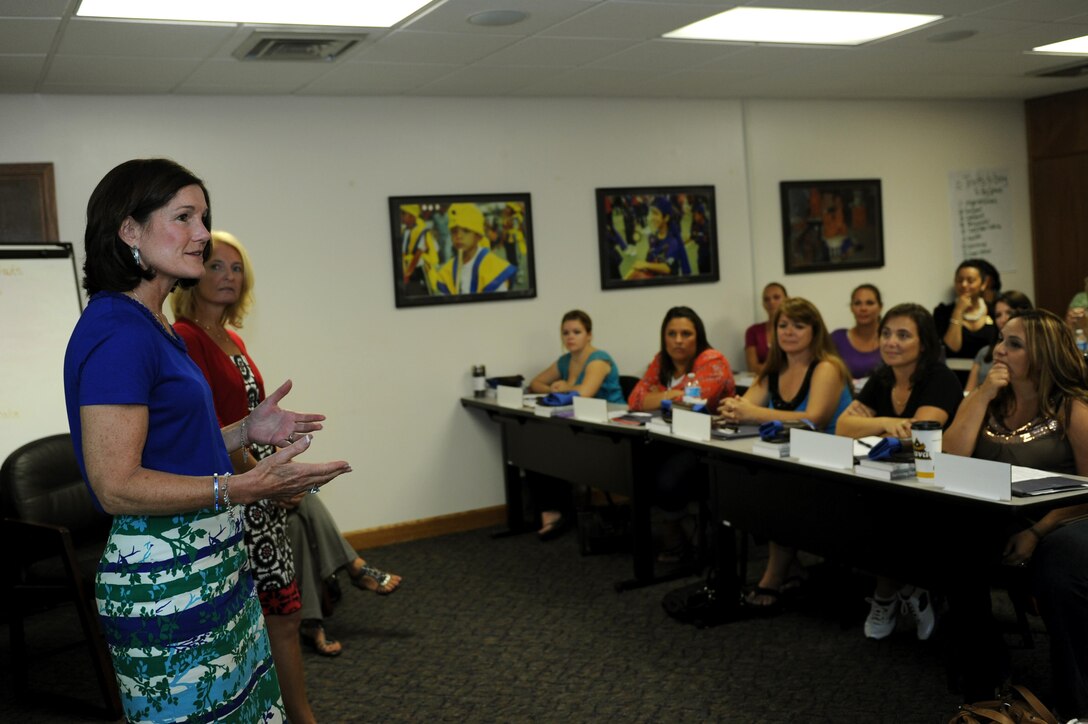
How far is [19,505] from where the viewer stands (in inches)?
165

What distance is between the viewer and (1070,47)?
5.76 meters

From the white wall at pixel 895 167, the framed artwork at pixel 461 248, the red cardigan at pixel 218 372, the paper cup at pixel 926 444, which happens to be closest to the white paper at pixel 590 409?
the framed artwork at pixel 461 248

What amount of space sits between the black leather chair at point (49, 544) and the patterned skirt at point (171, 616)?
7.09 ft

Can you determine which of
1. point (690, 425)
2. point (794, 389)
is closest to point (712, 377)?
point (794, 389)

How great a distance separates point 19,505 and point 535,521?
9.17 feet

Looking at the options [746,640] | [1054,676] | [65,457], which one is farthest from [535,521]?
[1054,676]

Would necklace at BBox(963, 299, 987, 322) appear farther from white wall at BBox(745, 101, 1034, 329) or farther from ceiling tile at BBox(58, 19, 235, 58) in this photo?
ceiling tile at BBox(58, 19, 235, 58)

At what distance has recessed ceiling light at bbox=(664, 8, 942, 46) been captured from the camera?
15.2 ft

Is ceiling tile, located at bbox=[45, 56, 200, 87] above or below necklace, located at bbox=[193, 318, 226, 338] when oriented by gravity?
above

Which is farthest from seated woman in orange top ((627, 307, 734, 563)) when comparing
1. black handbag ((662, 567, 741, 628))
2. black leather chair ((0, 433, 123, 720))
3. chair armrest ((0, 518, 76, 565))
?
chair armrest ((0, 518, 76, 565))

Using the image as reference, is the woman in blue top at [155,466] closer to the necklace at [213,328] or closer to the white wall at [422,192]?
the necklace at [213,328]

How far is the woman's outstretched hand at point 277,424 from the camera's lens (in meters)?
2.06

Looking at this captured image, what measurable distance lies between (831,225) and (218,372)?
18.0 ft

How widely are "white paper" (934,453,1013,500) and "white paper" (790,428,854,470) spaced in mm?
365
